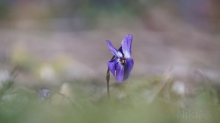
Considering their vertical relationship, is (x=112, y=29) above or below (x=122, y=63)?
above

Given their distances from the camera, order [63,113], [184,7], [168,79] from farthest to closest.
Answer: [184,7]
[168,79]
[63,113]

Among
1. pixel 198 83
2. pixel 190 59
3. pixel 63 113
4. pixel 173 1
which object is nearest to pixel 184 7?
pixel 173 1

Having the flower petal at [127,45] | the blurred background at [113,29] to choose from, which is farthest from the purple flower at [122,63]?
the blurred background at [113,29]

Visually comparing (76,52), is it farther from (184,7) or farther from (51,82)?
(51,82)

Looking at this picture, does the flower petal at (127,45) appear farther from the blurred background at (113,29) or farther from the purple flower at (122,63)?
the blurred background at (113,29)

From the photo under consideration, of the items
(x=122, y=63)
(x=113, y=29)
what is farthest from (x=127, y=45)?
(x=113, y=29)

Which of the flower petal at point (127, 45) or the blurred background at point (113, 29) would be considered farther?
the blurred background at point (113, 29)

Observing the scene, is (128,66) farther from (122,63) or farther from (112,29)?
(112,29)

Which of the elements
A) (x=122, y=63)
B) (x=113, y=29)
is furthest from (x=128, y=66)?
(x=113, y=29)

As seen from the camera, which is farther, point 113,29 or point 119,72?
point 113,29
